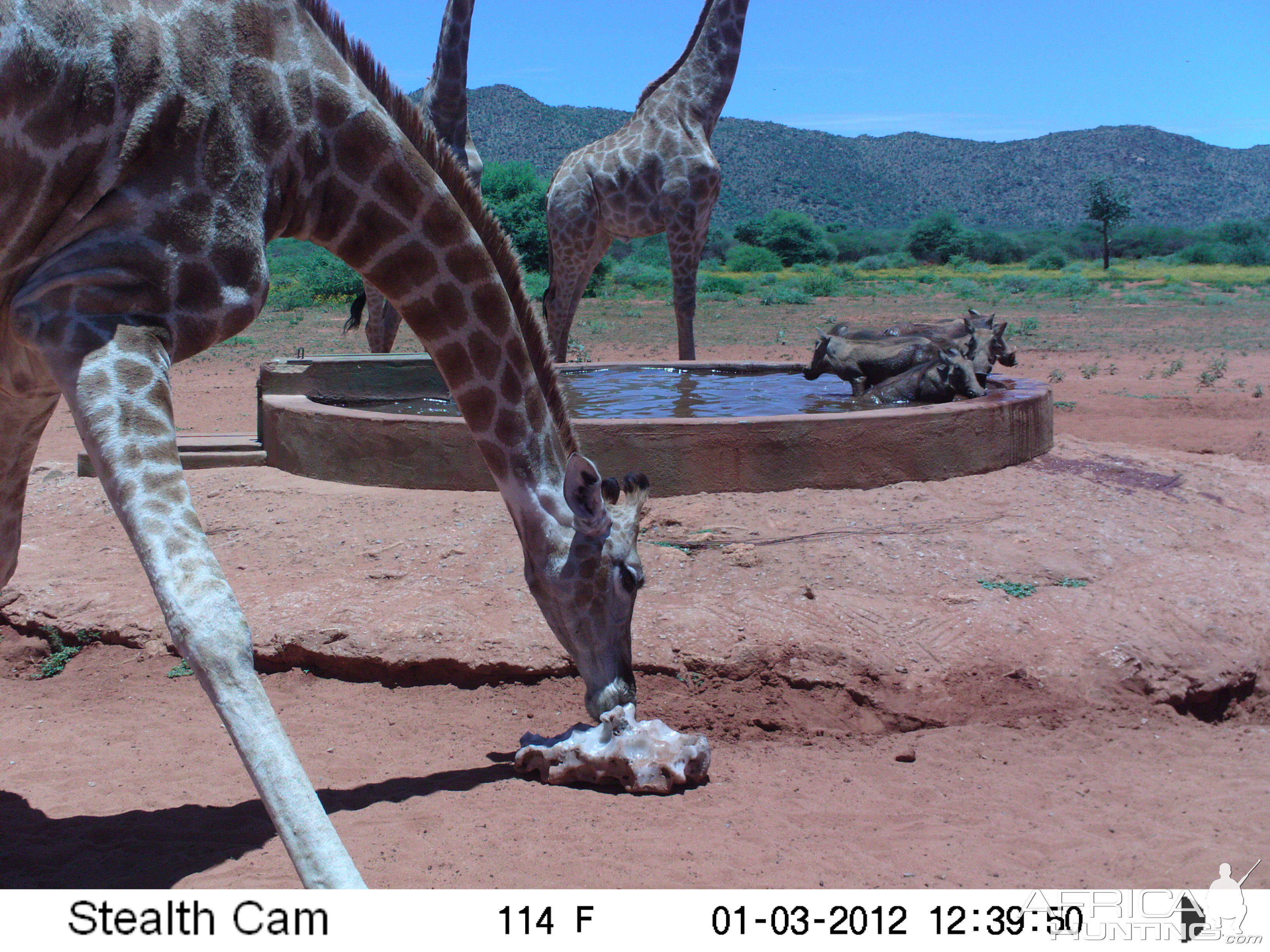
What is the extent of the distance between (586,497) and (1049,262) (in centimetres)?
4605

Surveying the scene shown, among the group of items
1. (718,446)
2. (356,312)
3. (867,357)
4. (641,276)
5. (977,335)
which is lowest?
(718,446)

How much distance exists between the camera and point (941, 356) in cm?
663

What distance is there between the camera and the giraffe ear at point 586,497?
10.2ft

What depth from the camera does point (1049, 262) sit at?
4441cm

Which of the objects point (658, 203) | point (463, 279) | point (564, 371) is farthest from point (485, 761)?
point (658, 203)

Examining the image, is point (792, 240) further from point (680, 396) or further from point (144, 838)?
point (144, 838)

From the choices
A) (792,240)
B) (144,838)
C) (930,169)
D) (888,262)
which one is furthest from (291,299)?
(930,169)

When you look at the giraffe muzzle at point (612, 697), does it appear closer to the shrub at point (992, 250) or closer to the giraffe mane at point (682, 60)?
the giraffe mane at point (682, 60)

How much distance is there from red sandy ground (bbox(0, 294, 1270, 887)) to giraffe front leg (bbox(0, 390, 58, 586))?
0.87 meters

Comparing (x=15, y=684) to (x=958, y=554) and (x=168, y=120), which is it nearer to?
(x=168, y=120)

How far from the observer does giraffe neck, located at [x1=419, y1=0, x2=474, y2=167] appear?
8.33 meters

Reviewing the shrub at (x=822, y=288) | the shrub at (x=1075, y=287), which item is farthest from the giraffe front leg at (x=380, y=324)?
the shrub at (x=1075, y=287)

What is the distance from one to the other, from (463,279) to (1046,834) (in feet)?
8.12

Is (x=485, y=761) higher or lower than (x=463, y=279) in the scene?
lower
